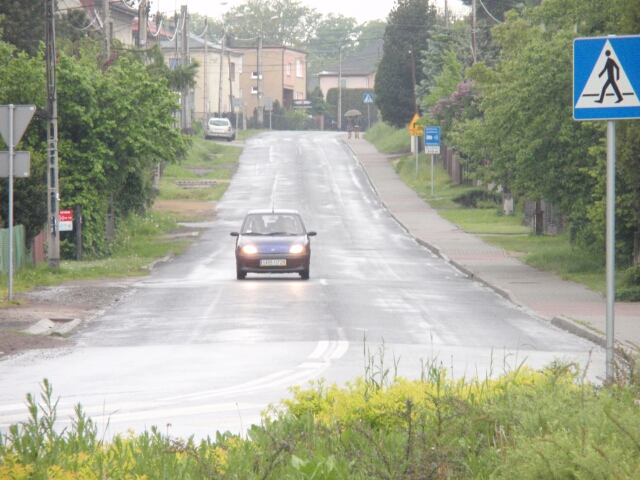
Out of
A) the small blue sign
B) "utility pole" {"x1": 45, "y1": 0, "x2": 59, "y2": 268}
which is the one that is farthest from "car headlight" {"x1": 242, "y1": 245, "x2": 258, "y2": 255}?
the small blue sign

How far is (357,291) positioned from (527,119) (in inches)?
270

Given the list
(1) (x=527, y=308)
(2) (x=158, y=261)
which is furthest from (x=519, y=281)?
(2) (x=158, y=261)

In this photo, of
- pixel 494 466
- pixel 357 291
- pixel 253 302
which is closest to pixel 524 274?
pixel 357 291

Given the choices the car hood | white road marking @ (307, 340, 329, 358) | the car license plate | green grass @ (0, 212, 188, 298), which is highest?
the car hood

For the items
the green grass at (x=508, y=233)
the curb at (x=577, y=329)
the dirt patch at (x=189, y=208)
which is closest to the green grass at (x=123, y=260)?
the dirt patch at (x=189, y=208)

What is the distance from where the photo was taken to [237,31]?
148 metres

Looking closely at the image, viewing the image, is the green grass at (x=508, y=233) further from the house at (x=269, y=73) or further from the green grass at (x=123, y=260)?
the house at (x=269, y=73)

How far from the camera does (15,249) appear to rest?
2452 cm

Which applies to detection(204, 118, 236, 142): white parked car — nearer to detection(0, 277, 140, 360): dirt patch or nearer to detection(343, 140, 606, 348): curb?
detection(343, 140, 606, 348): curb

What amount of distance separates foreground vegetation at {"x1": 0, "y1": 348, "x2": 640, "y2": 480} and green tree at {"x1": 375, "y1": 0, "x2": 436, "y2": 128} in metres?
69.8

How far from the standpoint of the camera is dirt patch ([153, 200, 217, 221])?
46188mm

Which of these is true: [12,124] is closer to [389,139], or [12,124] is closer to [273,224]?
[273,224]

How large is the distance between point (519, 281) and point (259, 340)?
36.3 feet

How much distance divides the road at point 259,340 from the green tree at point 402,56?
4467cm
